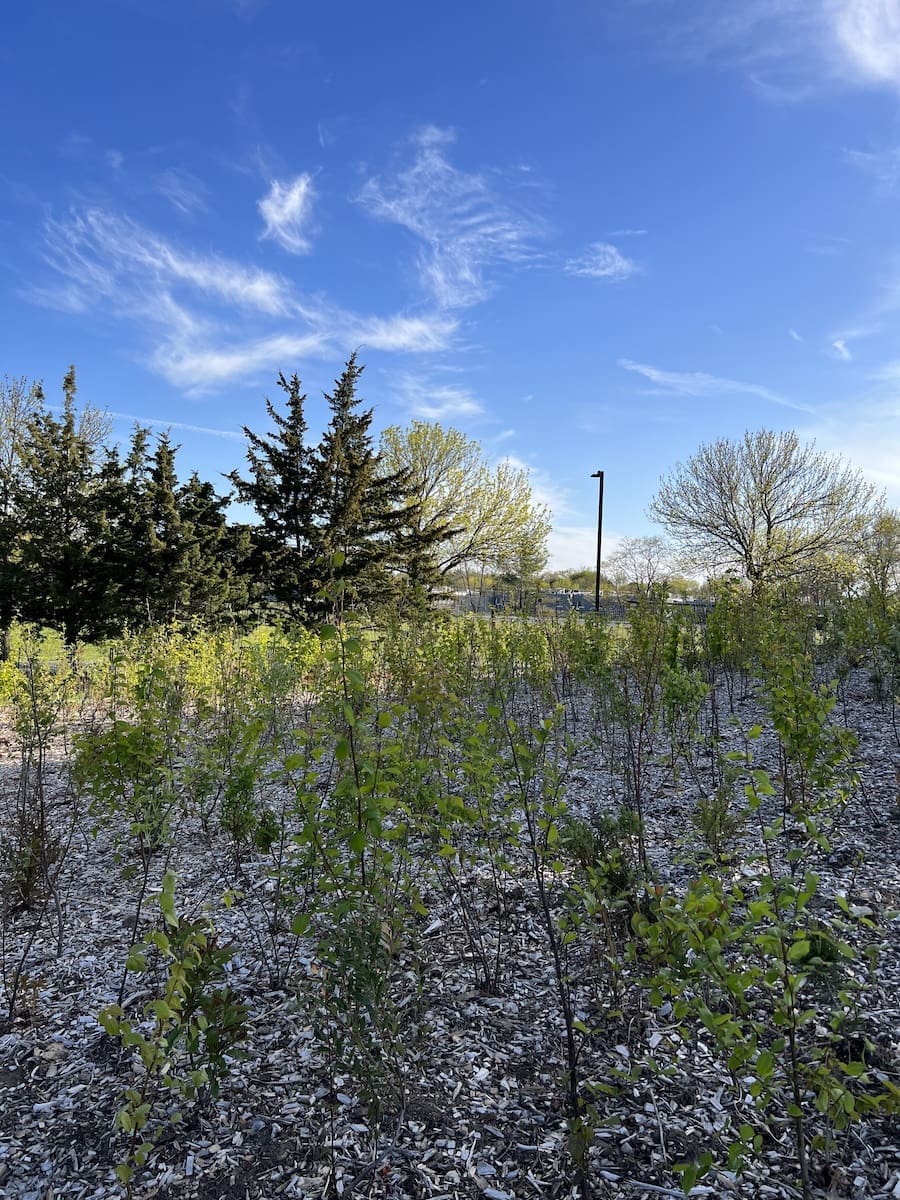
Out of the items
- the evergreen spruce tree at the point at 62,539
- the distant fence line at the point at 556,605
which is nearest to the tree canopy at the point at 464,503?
the distant fence line at the point at 556,605

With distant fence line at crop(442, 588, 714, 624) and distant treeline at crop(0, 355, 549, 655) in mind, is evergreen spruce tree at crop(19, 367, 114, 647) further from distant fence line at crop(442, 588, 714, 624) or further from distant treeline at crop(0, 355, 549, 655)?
distant fence line at crop(442, 588, 714, 624)

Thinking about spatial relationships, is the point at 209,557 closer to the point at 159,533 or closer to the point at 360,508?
the point at 159,533

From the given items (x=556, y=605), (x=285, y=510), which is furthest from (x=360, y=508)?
(x=556, y=605)

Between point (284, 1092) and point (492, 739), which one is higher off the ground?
point (492, 739)

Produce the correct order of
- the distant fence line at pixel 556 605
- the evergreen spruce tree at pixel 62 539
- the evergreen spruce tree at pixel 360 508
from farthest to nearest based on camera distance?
1. the evergreen spruce tree at pixel 360 508
2. the evergreen spruce tree at pixel 62 539
3. the distant fence line at pixel 556 605

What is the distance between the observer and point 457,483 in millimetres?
23031

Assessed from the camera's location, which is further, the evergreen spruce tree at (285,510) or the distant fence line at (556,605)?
the evergreen spruce tree at (285,510)

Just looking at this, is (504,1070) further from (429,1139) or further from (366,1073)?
(366,1073)

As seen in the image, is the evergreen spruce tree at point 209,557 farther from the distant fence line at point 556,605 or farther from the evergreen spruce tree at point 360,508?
the distant fence line at point 556,605

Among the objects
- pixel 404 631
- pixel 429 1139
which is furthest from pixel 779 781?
pixel 404 631

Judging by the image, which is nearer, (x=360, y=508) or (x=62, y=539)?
(x=62, y=539)

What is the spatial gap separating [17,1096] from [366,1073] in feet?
4.09

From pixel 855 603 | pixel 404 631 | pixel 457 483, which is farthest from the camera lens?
pixel 457 483

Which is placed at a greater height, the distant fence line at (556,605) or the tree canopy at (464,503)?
the tree canopy at (464,503)
